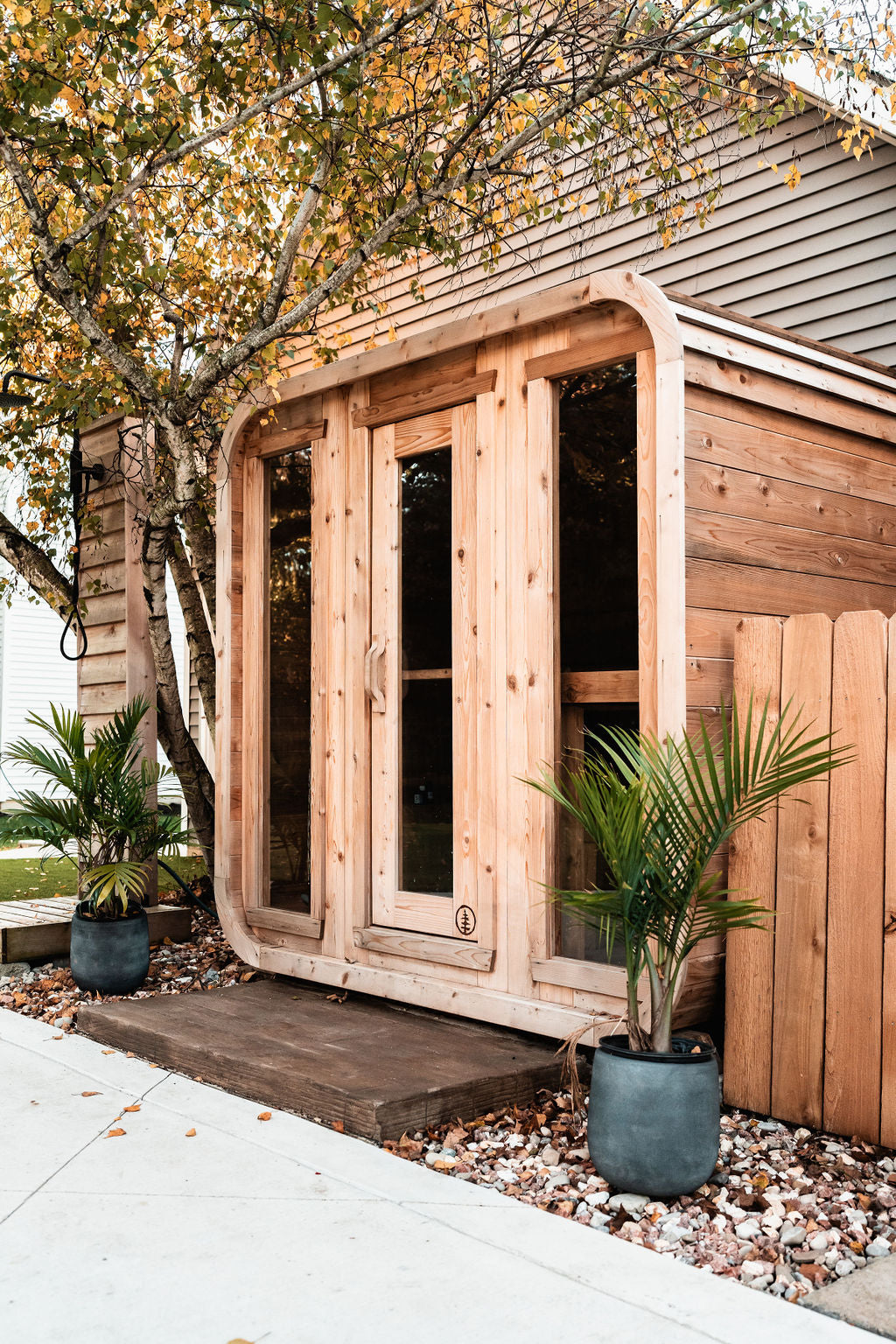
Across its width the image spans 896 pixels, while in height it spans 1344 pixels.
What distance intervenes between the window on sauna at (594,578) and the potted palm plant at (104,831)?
1821mm

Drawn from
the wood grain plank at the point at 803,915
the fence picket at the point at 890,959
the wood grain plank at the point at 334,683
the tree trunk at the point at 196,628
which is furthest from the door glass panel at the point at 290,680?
the fence picket at the point at 890,959

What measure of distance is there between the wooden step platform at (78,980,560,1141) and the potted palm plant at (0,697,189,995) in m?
0.44

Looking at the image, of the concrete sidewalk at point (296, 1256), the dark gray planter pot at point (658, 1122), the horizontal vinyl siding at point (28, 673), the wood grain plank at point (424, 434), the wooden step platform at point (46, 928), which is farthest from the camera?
the horizontal vinyl siding at point (28, 673)

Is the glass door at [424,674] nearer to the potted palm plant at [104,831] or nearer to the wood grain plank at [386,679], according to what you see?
the wood grain plank at [386,679]

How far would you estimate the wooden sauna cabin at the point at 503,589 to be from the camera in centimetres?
326

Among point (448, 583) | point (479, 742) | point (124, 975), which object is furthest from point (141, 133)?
point (124, 975)

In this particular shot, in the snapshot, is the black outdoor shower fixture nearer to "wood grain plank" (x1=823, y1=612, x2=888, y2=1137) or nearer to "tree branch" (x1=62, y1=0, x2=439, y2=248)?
"tree branch" (x1=62, y1=0, x2=439, y2=248)

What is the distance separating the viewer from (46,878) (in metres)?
8.42

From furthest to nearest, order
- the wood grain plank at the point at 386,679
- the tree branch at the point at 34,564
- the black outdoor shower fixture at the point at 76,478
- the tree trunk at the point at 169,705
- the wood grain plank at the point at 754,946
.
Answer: the tree branch at the point at 34,564, the black outdoor shower fixture at the point at 76,478, the tree trunk at the point at 169,705, the wood grain plank at the point at 386,679, the wood grain plank at the point at 754,946

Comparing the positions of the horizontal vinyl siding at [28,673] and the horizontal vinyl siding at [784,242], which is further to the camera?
the horizontal vinyl siding at [28,673]

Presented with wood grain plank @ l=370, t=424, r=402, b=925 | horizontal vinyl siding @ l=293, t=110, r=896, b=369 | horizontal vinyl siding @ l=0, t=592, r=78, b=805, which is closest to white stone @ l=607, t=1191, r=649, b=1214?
wood grain plank @ l=370, t=424, r=402, b=925

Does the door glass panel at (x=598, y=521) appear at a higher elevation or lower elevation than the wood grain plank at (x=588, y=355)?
lower

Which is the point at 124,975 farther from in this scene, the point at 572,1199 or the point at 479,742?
the point at 572,1199

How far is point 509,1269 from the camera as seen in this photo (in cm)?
220
